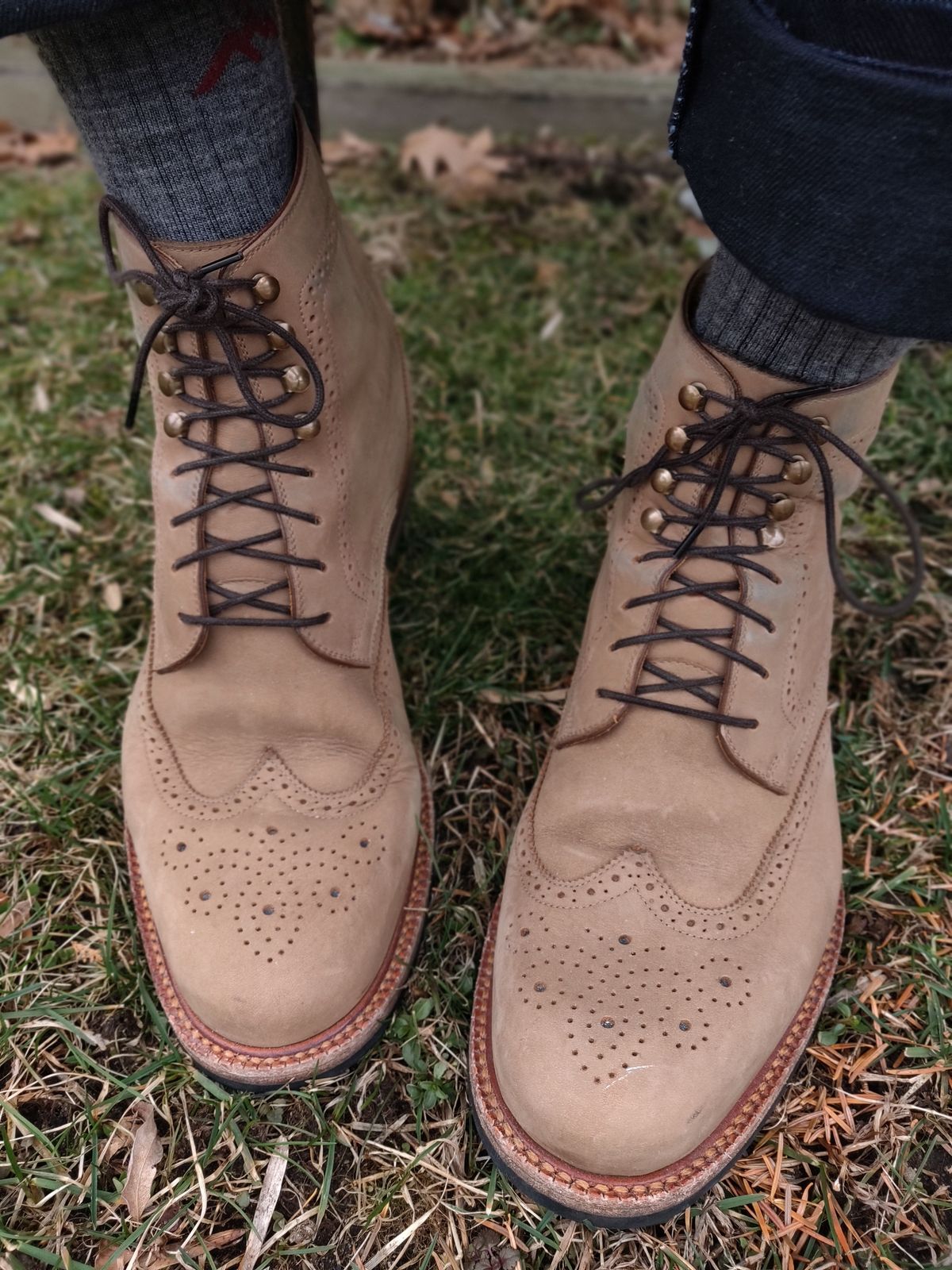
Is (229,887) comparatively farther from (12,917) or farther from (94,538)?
(94,538)

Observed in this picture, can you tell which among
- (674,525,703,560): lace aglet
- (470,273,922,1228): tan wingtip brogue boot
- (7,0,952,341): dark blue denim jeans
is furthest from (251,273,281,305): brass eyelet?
(674,525,703,560): lace aglet

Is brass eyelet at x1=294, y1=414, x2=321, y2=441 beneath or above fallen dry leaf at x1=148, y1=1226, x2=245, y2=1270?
above

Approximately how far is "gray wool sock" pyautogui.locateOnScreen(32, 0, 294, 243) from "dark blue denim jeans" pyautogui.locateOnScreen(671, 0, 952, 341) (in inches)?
19.0

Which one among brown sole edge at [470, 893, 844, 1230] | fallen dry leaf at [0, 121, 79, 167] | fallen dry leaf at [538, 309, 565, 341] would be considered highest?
fallen dry leaf at [538, 309, 565, 341]

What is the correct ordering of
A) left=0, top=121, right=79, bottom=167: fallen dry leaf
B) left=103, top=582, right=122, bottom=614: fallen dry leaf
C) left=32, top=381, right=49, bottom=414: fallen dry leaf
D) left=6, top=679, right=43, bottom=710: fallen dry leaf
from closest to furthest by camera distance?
left=6, top=679, right=43, bottom=710: fallen dry leaf
left=103, top=582, right=122, bottom=614: fallen dry leaf
left=32, top=381, right=49, bottom=414: fallen dry leaf
left=0, top=121, right=79, bottom=167: fallen dry leaf

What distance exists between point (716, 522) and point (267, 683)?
0.61 m

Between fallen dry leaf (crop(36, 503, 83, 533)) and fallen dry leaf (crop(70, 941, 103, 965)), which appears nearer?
fallen dry leaf (crop(70, 941, 103, 965))

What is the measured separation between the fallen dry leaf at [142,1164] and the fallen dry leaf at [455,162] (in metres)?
2.62

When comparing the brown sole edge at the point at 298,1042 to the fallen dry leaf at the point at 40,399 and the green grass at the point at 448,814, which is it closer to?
the green grass at the point at 448,814

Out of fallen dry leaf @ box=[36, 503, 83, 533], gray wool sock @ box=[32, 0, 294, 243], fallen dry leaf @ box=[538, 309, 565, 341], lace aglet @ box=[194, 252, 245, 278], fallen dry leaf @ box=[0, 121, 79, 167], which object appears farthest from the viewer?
fallen dry leaf @ box=[0, 121, 79, 167]

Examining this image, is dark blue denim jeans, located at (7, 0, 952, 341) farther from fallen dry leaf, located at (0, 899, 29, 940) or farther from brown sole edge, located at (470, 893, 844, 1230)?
fallen dry leaf, located at (0, 899, 29, 940)

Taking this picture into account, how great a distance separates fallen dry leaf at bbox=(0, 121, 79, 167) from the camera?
3.27 metres

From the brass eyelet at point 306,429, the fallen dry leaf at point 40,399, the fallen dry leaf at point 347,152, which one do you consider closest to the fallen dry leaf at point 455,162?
the fallen dry leaf at point 347,152

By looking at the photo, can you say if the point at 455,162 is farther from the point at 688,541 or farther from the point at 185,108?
the point at 688,541
